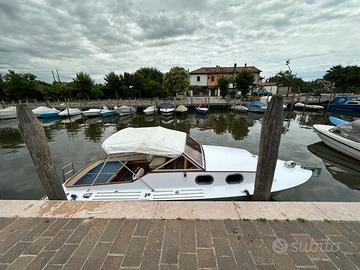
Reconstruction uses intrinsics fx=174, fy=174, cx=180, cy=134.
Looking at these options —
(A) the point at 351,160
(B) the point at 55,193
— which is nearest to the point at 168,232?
(B) the point at 55,193

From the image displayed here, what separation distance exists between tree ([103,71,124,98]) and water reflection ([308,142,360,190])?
34.2 meters

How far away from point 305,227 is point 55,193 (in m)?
4.08

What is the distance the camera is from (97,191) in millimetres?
4562

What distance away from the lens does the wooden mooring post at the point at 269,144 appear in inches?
108

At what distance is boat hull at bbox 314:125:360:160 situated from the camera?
8398 millimetres

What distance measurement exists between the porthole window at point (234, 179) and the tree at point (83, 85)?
3616 centimetres

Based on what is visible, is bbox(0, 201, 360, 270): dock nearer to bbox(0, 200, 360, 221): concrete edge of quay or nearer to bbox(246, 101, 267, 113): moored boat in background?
bbox(0, 200, 360, 221): concrete edge of quay

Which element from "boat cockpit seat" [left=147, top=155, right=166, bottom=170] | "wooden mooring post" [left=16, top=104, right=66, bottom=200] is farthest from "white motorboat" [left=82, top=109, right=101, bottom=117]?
"wooden mooring post" [left=16, top=104, right=66, bottom=200]

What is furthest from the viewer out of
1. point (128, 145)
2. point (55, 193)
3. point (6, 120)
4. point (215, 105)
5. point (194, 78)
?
point (194, 78)

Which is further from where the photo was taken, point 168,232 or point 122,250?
point 168,232

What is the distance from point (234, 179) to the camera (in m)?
4.87

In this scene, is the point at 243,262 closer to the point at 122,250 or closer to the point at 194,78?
the point at 122,250

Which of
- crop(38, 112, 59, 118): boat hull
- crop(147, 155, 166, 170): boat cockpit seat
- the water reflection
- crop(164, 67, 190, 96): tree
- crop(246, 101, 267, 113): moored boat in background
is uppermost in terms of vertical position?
crop(164, 67, 190, 96): tree

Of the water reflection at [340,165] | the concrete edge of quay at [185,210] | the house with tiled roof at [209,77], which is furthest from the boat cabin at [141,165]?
the house with tiled roof at [209,77]
